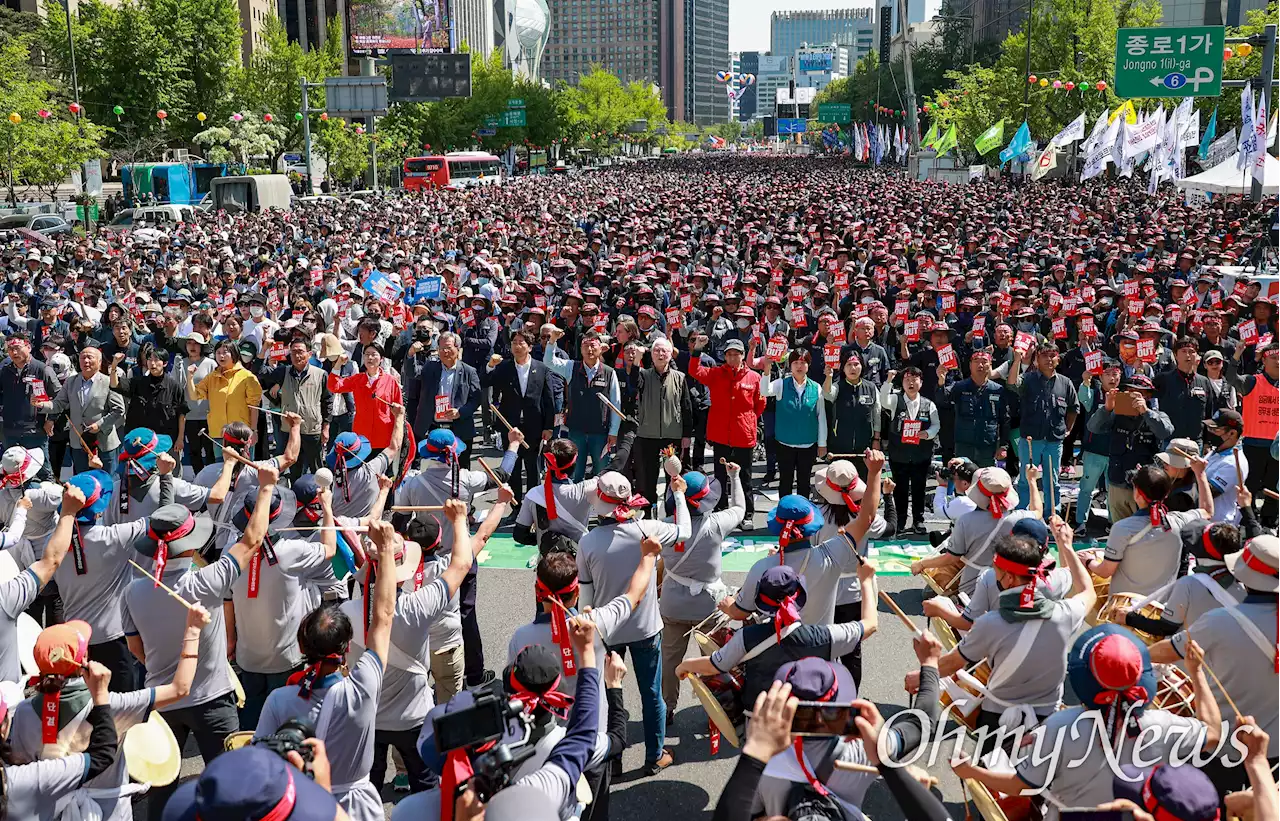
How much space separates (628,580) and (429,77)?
5171 cm

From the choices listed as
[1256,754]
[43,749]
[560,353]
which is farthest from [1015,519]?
[560,353]

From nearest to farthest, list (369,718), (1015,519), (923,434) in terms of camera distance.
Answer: (369,718) < (1015,519) < (923,434)

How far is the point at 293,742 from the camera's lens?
3.43 metres

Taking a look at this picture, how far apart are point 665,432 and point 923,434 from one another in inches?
85.4

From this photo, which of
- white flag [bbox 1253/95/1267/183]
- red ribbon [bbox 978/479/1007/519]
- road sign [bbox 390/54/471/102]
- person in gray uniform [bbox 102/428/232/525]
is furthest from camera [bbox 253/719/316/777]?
road sign [bbox 390/54/471/102]

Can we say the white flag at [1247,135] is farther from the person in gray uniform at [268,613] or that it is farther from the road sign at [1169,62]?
the person in gray uniform at [268,613]

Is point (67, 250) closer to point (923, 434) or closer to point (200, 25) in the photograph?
point (923, 434)

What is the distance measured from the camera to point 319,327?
12977 mm

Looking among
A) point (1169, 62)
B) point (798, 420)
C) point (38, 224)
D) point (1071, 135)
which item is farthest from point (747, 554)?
point (38, 224)

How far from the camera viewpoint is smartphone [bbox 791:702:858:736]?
367 centimetres

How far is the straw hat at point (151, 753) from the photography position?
4.42 metres

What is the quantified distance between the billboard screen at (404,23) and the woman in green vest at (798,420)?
2736 inches

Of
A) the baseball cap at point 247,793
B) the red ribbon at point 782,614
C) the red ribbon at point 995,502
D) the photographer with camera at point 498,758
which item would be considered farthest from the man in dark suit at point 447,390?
the baseball cap at point 247,793

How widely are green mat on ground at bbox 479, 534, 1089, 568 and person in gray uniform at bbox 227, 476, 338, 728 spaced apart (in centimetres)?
366
